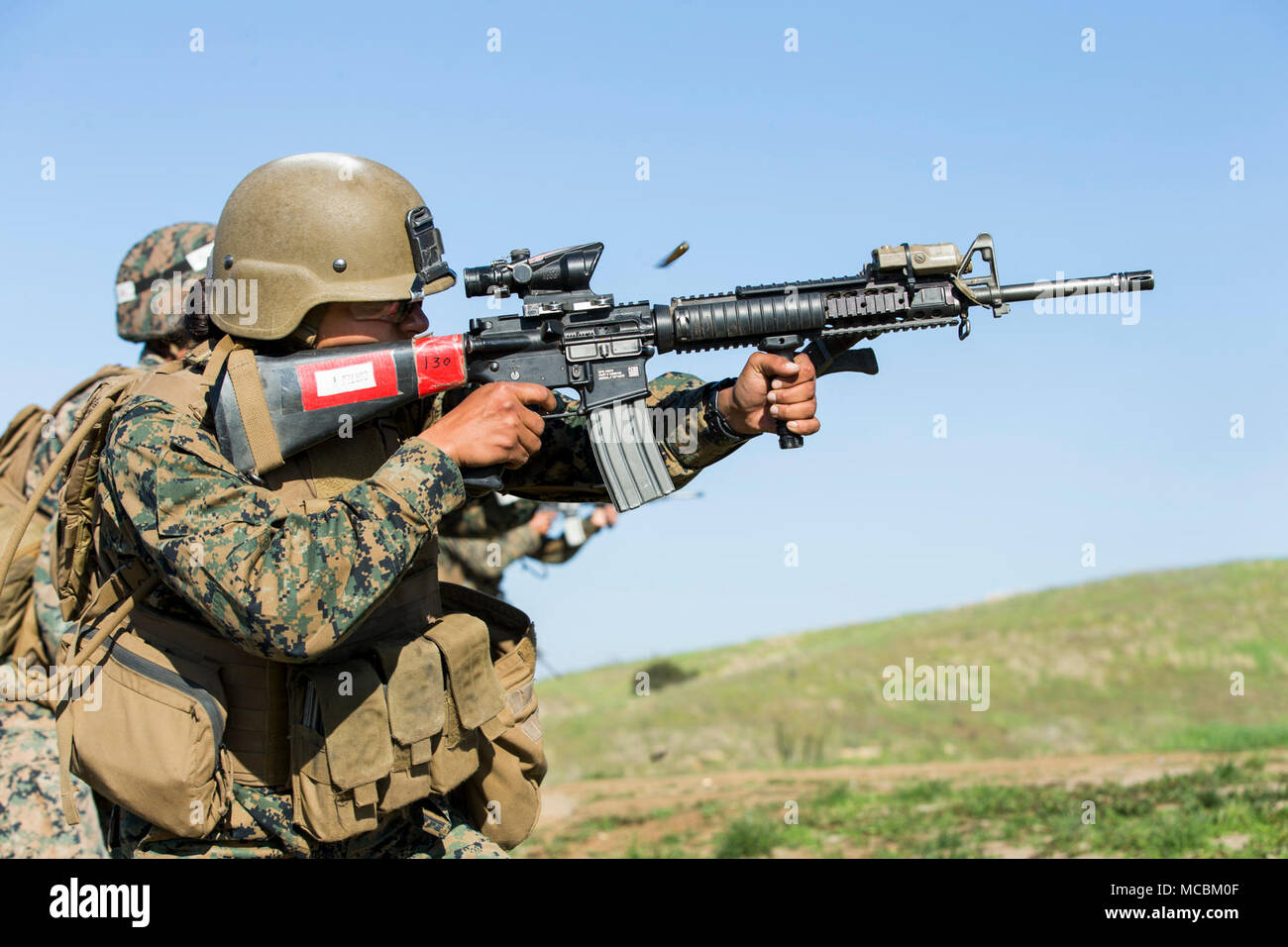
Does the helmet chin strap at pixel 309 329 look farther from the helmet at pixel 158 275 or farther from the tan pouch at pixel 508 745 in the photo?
the helmet at pixel 158 275

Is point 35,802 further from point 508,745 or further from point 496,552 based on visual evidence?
point 496,552

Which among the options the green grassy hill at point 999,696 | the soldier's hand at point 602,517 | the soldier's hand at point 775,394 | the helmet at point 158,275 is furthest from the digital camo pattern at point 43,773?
the green grassy hill at point 999,696

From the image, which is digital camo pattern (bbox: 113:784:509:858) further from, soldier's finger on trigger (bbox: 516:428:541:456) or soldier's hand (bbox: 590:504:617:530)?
soldier's hand (bbox: 590:504:617:530)

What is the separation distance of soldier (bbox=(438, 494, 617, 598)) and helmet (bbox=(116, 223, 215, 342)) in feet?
12.7

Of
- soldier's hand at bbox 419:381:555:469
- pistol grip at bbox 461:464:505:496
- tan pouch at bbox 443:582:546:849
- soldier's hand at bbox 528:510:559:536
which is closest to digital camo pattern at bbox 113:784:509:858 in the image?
tan pouch at bbox 443:582:546:849

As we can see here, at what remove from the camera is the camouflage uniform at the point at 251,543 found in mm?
3184

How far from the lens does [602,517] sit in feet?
35.2

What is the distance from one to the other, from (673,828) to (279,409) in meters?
7.22

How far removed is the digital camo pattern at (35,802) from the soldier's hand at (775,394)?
11.3 ft

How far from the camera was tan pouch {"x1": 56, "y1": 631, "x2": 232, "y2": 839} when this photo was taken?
11.2 feet

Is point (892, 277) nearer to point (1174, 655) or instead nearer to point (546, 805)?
point (546, 805)

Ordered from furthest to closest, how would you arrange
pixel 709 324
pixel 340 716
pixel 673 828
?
pixel 673 828 → pixel 709 324 → pixel 340 716

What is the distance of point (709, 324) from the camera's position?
4047 mm
